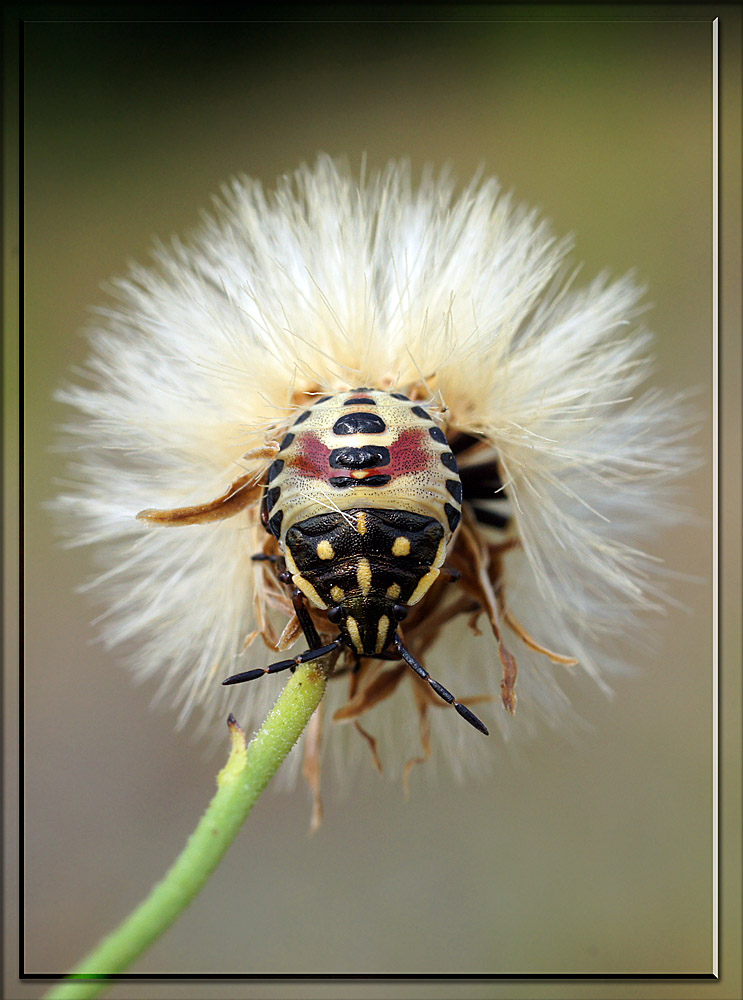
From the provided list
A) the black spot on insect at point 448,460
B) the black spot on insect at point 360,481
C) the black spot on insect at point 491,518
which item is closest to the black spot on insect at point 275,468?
the black spot on insect at point 360,481

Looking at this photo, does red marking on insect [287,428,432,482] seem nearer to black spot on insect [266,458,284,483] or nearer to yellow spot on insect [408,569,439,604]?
black spot on insect [266,458,284,483]

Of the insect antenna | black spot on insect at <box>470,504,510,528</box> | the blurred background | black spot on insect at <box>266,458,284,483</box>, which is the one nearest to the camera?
the insect antenna

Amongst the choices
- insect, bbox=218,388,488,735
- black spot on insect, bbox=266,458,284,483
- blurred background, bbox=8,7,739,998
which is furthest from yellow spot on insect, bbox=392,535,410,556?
blurred background, bbox=8,7,739,998

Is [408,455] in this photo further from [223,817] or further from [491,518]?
[223,817]

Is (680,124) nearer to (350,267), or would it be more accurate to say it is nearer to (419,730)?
(350,267)

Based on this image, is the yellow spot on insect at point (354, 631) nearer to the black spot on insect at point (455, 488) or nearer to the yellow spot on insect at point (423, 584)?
the yellow spot on insect at point (423, 584)

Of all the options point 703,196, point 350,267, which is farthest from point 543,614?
point 703,196

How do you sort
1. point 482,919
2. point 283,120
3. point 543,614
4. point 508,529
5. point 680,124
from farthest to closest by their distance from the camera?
point 482,919 → point 283,120 → point 680,124 → point 543,614 → point 508,529
